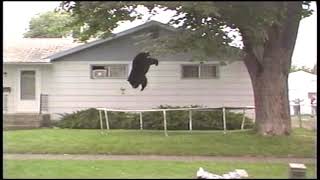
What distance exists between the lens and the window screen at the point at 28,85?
2131 centimetres

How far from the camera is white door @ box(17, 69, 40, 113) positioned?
69.5 ft

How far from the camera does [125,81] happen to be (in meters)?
20.6

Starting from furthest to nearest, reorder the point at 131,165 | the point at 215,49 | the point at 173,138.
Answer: the point at 173,138
the point at 215,49
the point at 131,165

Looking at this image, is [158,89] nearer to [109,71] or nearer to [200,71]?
[200,71]

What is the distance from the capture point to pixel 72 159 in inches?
423

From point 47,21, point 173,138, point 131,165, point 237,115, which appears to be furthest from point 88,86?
point 47,21

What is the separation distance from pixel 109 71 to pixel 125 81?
28.4 inches

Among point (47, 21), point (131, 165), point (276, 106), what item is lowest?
point (131, 165)

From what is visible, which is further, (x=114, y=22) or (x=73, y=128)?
(x=73, y=128)

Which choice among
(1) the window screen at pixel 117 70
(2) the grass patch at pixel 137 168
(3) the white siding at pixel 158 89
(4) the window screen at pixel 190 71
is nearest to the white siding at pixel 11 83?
(3) the white siding at pixel 158 89

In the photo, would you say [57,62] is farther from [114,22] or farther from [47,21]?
[47,21]

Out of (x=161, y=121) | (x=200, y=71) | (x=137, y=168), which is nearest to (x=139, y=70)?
(x=200, y=71)

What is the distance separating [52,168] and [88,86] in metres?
11.8

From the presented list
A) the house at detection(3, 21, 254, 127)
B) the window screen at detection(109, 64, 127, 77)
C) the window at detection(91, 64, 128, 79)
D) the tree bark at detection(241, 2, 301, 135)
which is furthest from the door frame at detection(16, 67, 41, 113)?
the tree bark at detection(241, 2, 301, 135)
